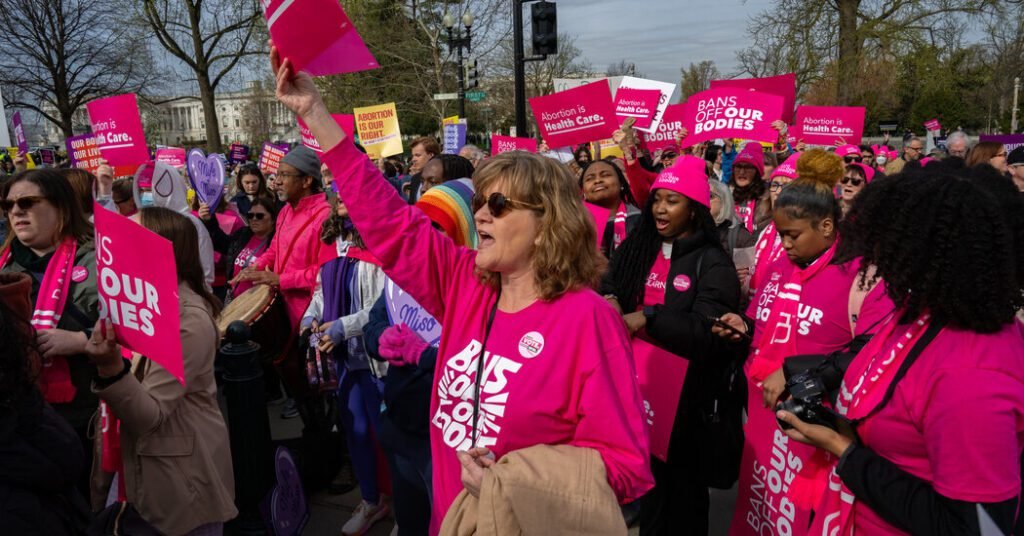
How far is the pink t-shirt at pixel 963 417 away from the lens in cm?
148

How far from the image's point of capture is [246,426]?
3.25 meters

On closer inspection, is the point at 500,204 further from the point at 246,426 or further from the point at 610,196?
the point at 610,196

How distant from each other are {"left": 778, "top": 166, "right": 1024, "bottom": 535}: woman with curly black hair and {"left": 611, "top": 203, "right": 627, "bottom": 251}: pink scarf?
7.79 feet

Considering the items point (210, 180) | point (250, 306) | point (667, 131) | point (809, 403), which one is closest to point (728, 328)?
point (809, 403)

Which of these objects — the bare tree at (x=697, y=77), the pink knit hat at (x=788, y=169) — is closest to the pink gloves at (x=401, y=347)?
the pink knit hat at (x=788, y=169)

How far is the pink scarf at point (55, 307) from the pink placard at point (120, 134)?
9.57ft

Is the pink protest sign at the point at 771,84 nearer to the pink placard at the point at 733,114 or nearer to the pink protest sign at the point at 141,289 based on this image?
the pink placard at the point at 733,114

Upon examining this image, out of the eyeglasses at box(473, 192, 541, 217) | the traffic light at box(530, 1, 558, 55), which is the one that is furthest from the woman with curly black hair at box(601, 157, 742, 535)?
the traffic light at box(530, 1, 558, 55)

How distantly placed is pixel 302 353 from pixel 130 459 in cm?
199

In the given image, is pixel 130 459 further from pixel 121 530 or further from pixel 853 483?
pixel 853 483

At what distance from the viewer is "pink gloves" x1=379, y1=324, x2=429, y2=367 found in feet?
8.69

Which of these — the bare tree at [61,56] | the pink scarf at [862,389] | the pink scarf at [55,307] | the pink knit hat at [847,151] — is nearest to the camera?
the pink scarf at [862,389]

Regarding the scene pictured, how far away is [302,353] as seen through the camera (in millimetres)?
4355

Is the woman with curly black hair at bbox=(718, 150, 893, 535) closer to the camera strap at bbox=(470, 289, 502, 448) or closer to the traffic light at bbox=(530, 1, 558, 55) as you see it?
the camera strap at bbox=(470, 289, 502, 448)
